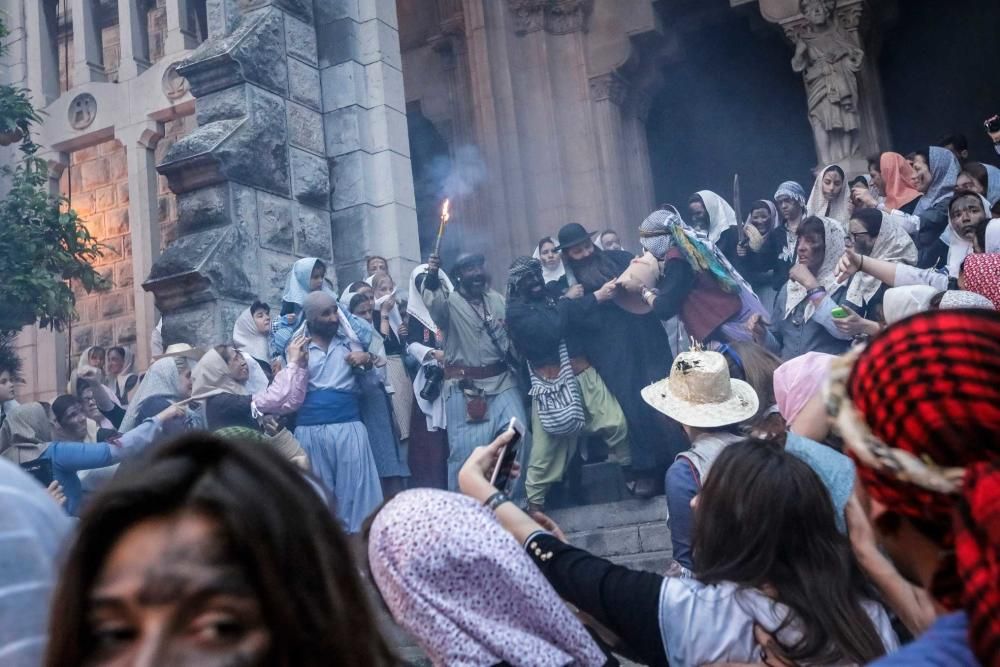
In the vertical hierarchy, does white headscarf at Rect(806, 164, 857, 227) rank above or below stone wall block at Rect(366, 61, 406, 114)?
below

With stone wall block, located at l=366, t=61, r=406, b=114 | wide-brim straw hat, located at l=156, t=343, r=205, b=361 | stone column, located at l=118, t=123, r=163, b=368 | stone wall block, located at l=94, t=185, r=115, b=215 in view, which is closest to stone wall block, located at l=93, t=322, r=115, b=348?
stone column, located at l=118, t=123, r=163, b=368

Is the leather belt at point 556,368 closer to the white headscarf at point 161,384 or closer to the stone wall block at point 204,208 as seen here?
the white headscarf at point 161,384

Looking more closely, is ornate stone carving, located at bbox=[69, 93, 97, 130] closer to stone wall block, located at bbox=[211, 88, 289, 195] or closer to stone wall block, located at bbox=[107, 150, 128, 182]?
stone wall block, located at bbox=[107, 150, 128, 182]

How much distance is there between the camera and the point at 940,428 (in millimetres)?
1176

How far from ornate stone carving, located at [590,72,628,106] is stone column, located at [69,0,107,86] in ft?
25.9

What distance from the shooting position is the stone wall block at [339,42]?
980 centimetres

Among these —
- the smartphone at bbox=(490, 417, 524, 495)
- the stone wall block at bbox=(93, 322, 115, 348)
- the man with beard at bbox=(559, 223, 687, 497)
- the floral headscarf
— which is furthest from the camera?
the stone wall block at bbox=(93, 322, 115, 348)

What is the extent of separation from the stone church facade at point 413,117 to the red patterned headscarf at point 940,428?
7663 millimetres

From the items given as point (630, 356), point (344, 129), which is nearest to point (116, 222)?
point (344, 129)

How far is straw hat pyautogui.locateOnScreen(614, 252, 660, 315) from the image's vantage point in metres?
7.34

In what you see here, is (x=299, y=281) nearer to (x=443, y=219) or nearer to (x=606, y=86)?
(x=443, y=219)

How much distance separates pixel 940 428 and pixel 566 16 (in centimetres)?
1257

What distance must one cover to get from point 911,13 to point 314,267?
9045 mm

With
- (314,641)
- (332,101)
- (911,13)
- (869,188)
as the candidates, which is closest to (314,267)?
(332,101)
